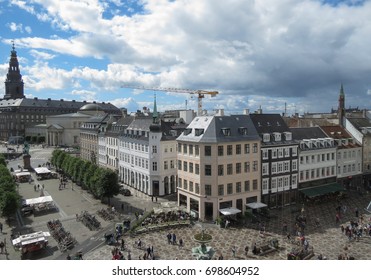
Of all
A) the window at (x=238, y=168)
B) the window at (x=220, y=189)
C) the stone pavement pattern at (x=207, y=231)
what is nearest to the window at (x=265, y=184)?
the stone pavement pattern at (x=207, y=231)

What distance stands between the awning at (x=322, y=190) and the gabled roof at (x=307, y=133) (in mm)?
9884

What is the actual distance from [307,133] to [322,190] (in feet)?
38.4

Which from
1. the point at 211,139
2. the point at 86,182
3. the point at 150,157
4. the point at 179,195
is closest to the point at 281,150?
the point at 211,139

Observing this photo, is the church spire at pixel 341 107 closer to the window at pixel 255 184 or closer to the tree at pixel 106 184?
the window at pixel 255 184

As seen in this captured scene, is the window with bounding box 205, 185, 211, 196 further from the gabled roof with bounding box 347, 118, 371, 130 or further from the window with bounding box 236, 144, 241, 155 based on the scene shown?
the gabled roof with bounding box 347, 118, 371, 130

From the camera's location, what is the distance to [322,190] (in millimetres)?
60219

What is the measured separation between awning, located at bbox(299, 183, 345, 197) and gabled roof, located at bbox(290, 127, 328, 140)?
988cm

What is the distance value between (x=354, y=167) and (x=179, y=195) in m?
40.1

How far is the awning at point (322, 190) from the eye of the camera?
190 feet

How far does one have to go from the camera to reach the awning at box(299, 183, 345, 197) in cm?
5806

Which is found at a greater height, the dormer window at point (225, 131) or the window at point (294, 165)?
the dormer window at point (225, 131)

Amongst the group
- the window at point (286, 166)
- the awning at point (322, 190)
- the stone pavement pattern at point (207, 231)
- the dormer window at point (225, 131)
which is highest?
the dormer window at point (225, 131)

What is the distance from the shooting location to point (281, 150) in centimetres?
5694
